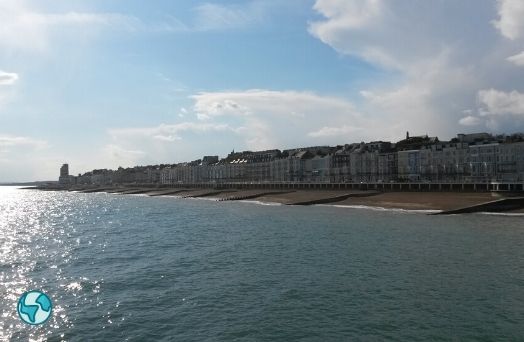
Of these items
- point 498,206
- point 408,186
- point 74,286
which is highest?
point 408,186

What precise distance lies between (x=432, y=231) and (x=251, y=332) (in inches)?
1147

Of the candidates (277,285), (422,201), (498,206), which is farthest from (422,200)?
(277,285)

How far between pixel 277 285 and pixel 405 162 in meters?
118

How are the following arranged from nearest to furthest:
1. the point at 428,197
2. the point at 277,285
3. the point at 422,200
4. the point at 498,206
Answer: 1. the point at 277,285
2. the point at 498,206
3. the point at 422,200
4. the point at 428,197

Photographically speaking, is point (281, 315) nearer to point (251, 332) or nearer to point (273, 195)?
point (251, 332)

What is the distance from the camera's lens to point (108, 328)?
17188 mm

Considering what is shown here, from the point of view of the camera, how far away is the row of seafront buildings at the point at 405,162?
358 ft

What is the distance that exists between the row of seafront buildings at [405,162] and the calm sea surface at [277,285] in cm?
5624

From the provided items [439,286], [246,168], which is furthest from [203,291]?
[246,168]

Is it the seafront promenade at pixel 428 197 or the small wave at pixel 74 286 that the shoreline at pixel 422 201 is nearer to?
the seafront promenade at pixel 428 197

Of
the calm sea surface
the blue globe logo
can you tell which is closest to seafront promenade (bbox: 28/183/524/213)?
the calm sea surface

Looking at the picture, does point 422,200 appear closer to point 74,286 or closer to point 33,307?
point 74,286

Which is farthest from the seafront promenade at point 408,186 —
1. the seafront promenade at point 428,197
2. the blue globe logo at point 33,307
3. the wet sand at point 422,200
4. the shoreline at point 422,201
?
the blue globe logo at point 33,307

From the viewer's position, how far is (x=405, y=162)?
13325cm
